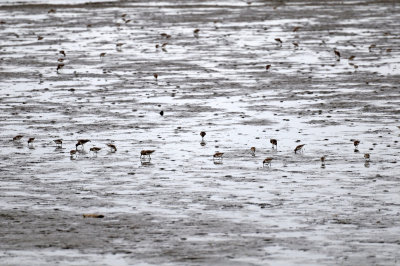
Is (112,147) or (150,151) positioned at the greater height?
(112,147)

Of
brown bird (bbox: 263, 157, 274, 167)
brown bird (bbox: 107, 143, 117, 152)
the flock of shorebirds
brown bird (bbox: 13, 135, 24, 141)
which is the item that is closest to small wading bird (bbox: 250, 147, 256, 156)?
the flock of shorebirds

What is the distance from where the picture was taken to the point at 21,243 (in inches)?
506

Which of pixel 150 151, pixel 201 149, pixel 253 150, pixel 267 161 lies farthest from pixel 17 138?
pixel 267 161

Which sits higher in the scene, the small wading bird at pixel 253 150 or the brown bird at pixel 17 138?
the brown bird at pixel 17 138

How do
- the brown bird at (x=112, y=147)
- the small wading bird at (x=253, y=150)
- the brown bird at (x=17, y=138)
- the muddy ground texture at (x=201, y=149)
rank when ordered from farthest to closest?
the brown bird at (x=17, y=138) → the brown bird at (x=112, y=147) → the small wading bird at (x=253, y=150) → the muddy ground texture at (x=201, y=149)

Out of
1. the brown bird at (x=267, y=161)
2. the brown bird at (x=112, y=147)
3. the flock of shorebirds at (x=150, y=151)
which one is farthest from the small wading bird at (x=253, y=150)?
the brown bird at (x=112, y=147)

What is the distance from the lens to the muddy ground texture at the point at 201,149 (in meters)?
12.9

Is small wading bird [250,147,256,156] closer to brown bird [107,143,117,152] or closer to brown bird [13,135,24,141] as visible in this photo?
brown bird [107,143,117,152]

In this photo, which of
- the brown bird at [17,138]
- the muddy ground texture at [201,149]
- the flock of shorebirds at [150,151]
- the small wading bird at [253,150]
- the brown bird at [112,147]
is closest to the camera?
the muddy ground texture at [201,149]

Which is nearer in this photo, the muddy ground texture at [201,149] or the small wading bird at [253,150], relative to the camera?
the muddy ground texture at [201,149]

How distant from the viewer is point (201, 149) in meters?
19.3

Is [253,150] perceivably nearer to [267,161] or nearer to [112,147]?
[267,161]

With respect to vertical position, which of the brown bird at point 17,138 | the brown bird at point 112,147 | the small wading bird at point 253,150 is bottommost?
the small wading bird at point 253,150

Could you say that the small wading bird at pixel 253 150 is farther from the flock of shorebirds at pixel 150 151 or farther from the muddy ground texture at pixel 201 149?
the muddy ground texture at pixel 201 149
